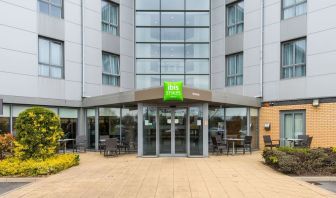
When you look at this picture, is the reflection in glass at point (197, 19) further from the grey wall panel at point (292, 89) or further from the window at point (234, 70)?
the grey wall panel at point (292, 89)

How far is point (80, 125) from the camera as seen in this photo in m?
16.6

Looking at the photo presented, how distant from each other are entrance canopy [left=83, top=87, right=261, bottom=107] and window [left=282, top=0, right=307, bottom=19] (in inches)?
180

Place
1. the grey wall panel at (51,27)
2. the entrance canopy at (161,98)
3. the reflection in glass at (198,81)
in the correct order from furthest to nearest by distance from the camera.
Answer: the reflection in glass at (198,81), the grey wall panel at (51,27), the entrance canopy at (161,98)

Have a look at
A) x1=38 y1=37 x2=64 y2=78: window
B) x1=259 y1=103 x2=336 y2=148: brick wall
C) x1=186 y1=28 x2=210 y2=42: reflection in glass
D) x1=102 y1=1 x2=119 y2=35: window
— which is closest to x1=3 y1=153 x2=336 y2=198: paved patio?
x1=259 y1=103 x2=336 y2=148: brick wall

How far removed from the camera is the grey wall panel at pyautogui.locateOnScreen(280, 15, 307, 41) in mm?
14820

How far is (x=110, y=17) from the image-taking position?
1820 cm

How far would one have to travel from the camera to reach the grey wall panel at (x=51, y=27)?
14.6m

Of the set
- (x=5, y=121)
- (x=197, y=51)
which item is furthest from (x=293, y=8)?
(x=5, y=121)

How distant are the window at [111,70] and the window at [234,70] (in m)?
6.55

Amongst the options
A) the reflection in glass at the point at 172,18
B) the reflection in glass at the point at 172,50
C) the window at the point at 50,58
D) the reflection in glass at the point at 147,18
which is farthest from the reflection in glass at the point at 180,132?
the reflection in glass at the point at 147,18

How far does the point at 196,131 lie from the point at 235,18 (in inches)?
313

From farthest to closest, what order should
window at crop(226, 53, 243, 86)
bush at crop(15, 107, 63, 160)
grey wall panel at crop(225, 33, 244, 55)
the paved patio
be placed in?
1. window at crop(226, 53, 243, 86)
2. grey wall panel at crop(225, 33, 244, 55)
3. bush at crop(15, 107, 63, 160)
4. the paved patio

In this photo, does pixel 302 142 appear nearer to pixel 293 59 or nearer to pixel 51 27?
pixel 293 59

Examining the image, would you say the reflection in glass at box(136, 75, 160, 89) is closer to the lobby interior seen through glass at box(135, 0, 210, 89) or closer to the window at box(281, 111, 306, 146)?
the lobby interior seen through glass at box(135, 0, 210, 89)
